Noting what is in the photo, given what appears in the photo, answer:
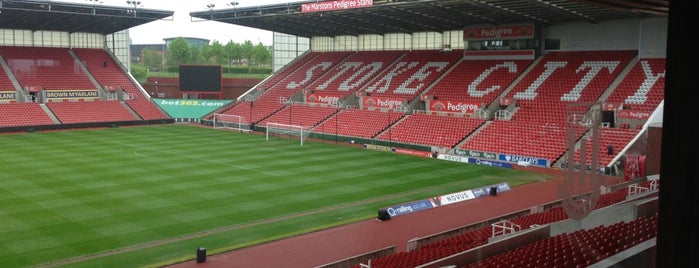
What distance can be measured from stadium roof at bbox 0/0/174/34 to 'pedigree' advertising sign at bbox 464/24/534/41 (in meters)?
29.0

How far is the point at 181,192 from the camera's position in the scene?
84.6 feet

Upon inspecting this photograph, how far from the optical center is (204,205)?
2358 centimetres

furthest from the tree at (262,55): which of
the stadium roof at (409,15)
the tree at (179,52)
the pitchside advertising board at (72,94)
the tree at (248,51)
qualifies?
the pitchside advertising board at (72,94)

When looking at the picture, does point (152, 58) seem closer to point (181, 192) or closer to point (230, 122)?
point (230, 122)

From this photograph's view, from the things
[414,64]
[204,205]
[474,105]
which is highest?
[414,64]

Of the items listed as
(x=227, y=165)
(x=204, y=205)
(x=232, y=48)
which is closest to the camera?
(x=204, y=205)

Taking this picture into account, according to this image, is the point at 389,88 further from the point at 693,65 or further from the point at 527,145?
the point at 693,65

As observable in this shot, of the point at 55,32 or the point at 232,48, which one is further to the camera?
the point at 232,48

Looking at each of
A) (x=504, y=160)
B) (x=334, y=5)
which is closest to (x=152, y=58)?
(x=334, y=5)

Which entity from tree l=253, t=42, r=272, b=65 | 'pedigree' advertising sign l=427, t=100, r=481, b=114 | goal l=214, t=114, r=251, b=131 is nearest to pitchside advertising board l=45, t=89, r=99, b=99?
goal l=214, t=114, r=251, b=131

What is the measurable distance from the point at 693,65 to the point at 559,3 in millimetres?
31665

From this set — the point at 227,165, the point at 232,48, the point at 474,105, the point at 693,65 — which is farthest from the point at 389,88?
the point at 232,48

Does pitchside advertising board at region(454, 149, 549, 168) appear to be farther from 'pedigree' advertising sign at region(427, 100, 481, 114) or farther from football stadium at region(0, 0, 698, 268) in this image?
'pedigree' advertising sign at region(427, 100, 481, 114)

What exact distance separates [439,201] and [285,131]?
82.3 feet
